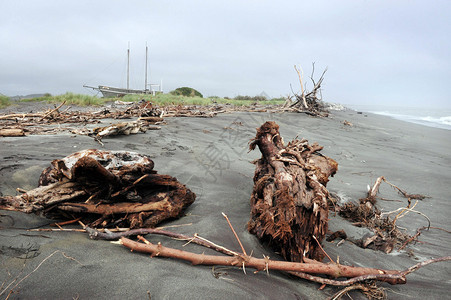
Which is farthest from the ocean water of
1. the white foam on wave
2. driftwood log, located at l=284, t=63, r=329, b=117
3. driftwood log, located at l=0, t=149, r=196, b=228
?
driftwood log, located at l=0, t=149, r=196, b=228

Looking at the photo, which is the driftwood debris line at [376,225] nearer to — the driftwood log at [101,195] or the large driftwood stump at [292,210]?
the large driftwood stump at [292,210]

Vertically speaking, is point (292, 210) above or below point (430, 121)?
below

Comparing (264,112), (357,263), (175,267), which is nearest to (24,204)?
(175,267)

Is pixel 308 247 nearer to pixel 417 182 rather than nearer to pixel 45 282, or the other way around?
pixel 45 282

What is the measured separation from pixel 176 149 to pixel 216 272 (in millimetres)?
3107

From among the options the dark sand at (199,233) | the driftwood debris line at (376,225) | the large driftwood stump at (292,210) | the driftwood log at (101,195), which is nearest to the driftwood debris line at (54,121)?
the dark sand at (199,233)

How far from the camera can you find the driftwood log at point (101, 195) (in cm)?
195

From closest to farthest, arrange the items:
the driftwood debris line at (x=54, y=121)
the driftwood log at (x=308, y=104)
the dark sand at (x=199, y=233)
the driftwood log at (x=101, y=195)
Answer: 1. the dark sand at (x=199, y=233)
2. the driftwood log at (x=101, y=195)
3. the driftwood debris line at (x=54, y=121)
4. the driftwood log at (x=308, y=104)

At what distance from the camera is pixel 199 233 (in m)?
2.07

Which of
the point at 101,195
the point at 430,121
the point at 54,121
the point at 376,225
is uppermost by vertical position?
the point at 430,121

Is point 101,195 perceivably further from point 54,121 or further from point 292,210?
point 54,121

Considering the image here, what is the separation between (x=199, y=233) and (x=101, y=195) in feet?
2.73

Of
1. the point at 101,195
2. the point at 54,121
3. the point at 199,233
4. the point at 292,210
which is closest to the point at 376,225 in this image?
the point at 292,210

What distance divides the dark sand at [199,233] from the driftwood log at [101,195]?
5.0 inches
